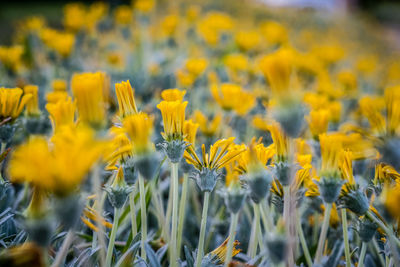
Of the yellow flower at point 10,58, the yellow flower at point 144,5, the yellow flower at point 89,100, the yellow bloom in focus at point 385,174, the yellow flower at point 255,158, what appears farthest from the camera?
the yellow flower at point 144,5

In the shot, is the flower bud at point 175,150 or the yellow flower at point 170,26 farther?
the yellow flower at point 170,26

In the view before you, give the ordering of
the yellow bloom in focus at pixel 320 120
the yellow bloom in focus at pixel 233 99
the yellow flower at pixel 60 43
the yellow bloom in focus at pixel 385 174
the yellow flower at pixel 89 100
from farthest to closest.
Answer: the yellow flower at pixel 60 43 < the yellow bloom in focus at pixel 233 99 < the yellow bloom in focus at pixel 320 120 < the yellow bloom in focus at pixel 385 174 < the yellow flower at pixel 89 100

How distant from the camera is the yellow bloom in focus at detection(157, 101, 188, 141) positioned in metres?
0.74

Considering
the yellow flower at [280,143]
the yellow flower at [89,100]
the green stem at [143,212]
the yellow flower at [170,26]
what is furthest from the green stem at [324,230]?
the yellow flower at [170,26]

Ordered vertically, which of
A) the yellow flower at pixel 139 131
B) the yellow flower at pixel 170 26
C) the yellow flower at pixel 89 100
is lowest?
the yellow flower at pixel 139 131

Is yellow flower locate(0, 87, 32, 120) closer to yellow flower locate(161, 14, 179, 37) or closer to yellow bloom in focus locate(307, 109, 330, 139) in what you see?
yellow bloom in focus locate(307, 109, 330, 139)

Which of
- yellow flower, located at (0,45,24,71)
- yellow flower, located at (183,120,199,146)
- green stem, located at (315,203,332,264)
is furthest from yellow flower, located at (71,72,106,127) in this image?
yellow flower, located at (0,45,24,71)

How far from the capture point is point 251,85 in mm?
2113

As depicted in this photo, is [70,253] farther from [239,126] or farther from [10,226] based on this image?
[239,126]

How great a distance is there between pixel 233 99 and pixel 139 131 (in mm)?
673

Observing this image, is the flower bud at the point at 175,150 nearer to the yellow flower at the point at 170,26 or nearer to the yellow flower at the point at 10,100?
the yellow flower at the point at 10,100

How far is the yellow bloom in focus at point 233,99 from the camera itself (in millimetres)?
1227

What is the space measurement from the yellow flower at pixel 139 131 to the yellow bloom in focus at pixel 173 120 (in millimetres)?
85

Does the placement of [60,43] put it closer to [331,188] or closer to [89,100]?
[89,100]
